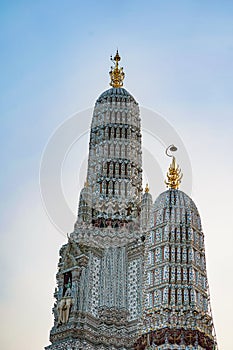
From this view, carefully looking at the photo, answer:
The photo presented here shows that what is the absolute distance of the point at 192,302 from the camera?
33500 mm

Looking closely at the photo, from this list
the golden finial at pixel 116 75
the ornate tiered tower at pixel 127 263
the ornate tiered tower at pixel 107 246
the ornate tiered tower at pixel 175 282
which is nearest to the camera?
the ornate tiered tower at pixel 175 282

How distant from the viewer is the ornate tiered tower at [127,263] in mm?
33531

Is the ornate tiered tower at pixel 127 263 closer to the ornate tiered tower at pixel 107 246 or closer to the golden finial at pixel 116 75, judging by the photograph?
the ornate tiered tower at pixel 107 246

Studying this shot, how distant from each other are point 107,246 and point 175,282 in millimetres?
7509

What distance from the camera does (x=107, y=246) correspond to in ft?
134

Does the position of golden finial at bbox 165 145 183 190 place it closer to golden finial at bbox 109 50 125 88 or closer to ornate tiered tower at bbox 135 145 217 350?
ornate tiered tower at bbox 135 145 217 350

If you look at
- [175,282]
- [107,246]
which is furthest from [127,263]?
[175,282]

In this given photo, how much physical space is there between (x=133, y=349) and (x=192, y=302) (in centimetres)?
508

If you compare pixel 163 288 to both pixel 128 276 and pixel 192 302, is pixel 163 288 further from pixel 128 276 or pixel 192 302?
pixel 128 276

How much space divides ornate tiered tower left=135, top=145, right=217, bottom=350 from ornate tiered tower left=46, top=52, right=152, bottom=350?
3299 millimetres

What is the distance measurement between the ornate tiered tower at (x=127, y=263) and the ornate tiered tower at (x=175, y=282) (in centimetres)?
5

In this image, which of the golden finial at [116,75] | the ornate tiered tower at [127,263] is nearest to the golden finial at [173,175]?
the ornate tiered tower at [127,263]

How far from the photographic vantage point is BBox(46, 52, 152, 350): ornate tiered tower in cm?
3728

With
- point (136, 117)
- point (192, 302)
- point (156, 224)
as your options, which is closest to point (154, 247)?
point (156, 224)
